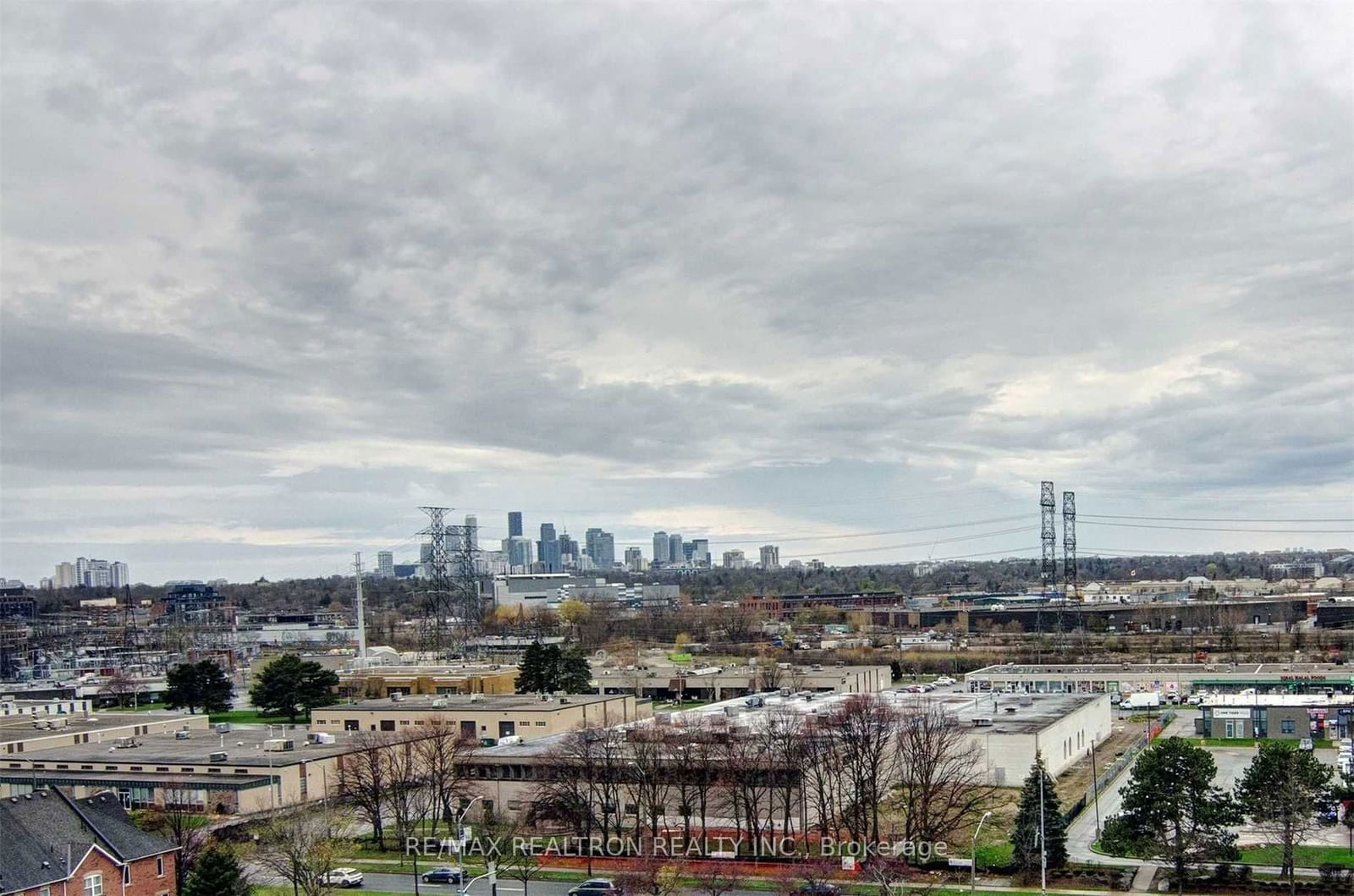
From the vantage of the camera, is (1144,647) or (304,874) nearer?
(304,874)

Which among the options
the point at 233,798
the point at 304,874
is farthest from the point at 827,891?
the point at 233,798

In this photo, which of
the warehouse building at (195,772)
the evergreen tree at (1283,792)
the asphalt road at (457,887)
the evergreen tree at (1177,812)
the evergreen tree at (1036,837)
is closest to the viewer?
the evergreen tree at (1177,812)

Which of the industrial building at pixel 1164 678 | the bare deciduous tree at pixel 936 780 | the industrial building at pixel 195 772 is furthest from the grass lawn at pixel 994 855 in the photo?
the industrial building at pixel 1164 678

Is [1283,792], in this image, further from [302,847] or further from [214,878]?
[214,878]

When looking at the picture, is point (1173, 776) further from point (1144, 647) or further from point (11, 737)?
point (1144, 647)

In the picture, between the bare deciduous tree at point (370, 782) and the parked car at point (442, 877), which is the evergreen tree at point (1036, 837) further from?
the bare deciduous tree at point (370, 782)

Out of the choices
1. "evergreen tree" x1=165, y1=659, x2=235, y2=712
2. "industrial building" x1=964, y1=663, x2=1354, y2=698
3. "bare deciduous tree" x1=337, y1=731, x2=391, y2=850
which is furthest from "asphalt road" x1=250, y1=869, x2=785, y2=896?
"evergreen tree" x1=165, y1=659, x2=235, y2=712

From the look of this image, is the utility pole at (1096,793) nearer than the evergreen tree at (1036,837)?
No
